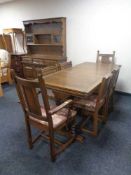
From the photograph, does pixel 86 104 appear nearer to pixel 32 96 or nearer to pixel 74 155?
pixel 74 155

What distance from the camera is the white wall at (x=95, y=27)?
10.4 ft

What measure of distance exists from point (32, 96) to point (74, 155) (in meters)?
0.91

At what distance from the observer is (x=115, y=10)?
3156mm

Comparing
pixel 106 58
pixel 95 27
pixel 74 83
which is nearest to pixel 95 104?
pixel 74 83

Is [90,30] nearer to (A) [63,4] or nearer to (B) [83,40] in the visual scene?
(B) [83,40]

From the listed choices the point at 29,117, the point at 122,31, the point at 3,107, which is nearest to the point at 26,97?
the point at 29,117

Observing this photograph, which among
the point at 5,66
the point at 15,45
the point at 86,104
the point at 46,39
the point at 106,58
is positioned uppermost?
the point at 46,39

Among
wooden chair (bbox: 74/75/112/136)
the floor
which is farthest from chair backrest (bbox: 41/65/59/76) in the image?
the floor

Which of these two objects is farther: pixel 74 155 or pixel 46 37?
pixel 46 37

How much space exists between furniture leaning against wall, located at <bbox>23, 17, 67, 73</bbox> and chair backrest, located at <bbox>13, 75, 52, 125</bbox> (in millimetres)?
2442

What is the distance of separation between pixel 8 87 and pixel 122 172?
11.6 feet

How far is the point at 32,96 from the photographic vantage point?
57.2 inches

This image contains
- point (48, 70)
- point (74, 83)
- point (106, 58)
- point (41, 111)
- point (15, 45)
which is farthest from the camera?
point (15, 45)

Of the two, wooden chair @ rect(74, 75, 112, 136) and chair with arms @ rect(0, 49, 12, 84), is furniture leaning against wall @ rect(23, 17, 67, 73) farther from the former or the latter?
wooden chair @ rect(74, 75, 112, 136)
